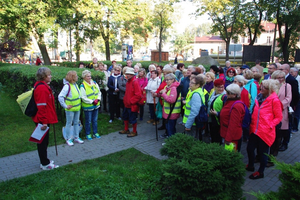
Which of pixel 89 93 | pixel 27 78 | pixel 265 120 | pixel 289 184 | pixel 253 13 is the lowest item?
pixel 289 184

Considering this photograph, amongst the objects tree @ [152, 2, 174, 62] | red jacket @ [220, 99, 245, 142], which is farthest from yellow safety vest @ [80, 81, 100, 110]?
tree @ [152, 2, 174, 62]

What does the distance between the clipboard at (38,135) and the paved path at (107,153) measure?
74 centimetres

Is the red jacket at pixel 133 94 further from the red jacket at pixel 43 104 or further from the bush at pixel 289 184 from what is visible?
the bush at pixel 289 184

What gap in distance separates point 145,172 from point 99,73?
16.3 ft

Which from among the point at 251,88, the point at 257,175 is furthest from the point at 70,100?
the point at 251,88

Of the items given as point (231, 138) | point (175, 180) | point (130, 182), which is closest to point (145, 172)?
point (130, 182)

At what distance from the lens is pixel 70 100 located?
570 centimetres

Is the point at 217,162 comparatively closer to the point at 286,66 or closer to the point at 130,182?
the point at 130,182

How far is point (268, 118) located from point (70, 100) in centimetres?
435

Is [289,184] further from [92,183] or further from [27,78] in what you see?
[27,78]

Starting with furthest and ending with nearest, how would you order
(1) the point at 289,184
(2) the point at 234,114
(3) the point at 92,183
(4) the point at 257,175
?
(4) the point at 257,175
(2) the point at 234,114
(3) the point at 92,183
(1) the point at 289,184

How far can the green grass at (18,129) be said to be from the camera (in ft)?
Answer: 19.1

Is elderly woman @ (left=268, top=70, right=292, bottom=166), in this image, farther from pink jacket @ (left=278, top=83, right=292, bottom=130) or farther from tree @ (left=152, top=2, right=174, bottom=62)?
tree @ (left=152, top=2, right=174, bottom=62)

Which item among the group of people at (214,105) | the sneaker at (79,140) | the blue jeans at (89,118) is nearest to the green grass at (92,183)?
the group of people at (214,105)
